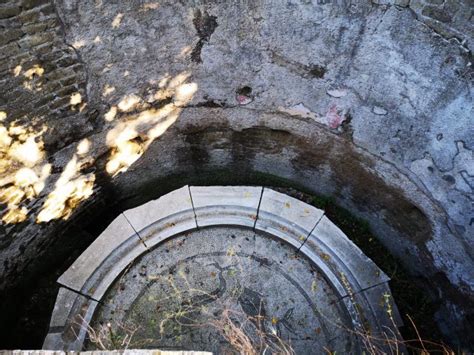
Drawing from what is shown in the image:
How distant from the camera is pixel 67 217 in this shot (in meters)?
4.09

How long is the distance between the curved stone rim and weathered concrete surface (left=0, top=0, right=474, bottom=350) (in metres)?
0.57

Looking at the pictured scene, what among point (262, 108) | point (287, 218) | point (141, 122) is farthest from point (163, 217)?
point (262, 108)

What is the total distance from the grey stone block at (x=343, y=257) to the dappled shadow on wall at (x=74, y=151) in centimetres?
179

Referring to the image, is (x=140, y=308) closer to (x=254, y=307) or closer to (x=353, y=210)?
(x=254, y=307)

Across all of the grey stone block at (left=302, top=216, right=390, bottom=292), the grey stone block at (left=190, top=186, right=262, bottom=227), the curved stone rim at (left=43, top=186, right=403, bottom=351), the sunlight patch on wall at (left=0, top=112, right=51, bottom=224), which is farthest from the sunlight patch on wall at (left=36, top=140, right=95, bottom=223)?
the grey stone block at (left=302, top=216, right=390, bottom=292)

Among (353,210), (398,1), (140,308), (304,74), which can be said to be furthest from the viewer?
(353,210)

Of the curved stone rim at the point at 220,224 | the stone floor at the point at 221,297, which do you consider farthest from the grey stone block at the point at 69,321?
the stone floor at the point at 221,297

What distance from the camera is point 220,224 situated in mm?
4035

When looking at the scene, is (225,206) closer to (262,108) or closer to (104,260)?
(262,108)

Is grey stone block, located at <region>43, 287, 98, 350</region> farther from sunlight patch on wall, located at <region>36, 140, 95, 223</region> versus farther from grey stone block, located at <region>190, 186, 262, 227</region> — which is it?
grey stone block, located at <region>190, 186, 262, 227</region>

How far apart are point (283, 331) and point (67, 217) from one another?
2.37 meters

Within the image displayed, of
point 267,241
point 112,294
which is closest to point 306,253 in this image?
point 267,241

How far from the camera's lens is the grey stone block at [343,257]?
12.1 feet

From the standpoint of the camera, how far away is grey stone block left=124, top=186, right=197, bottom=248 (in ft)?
12.7
